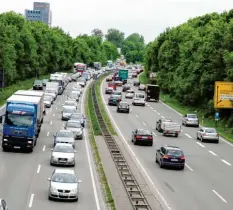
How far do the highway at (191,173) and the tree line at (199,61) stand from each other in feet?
50.7

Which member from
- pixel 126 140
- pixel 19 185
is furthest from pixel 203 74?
pixel 19 185

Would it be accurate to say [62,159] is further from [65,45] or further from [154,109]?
[65,45]

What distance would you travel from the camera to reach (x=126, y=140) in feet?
174

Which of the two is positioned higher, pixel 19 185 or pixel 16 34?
pixel 16 34

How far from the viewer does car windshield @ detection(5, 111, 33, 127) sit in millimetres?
41844

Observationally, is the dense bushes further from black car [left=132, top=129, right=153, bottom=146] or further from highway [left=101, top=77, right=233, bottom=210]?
black car [left=132, top=129, right=153, bottom=146]

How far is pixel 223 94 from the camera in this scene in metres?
67.3

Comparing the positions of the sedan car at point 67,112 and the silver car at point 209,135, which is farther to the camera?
the sedan car at point 67,112

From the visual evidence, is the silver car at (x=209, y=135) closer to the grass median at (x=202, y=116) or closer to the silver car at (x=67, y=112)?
the grass median at (x=202, y=116)

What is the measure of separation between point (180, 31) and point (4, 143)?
76300mm

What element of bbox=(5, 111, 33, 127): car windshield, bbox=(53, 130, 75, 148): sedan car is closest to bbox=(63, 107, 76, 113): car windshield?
bbox=(53, 130, 75, 148): sedan car

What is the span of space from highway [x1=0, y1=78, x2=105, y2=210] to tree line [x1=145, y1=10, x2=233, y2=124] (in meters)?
31.2

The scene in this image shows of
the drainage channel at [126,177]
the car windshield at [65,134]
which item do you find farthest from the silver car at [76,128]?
the car windshield at [65,134]

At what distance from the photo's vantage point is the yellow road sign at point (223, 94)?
67188 millimetres
